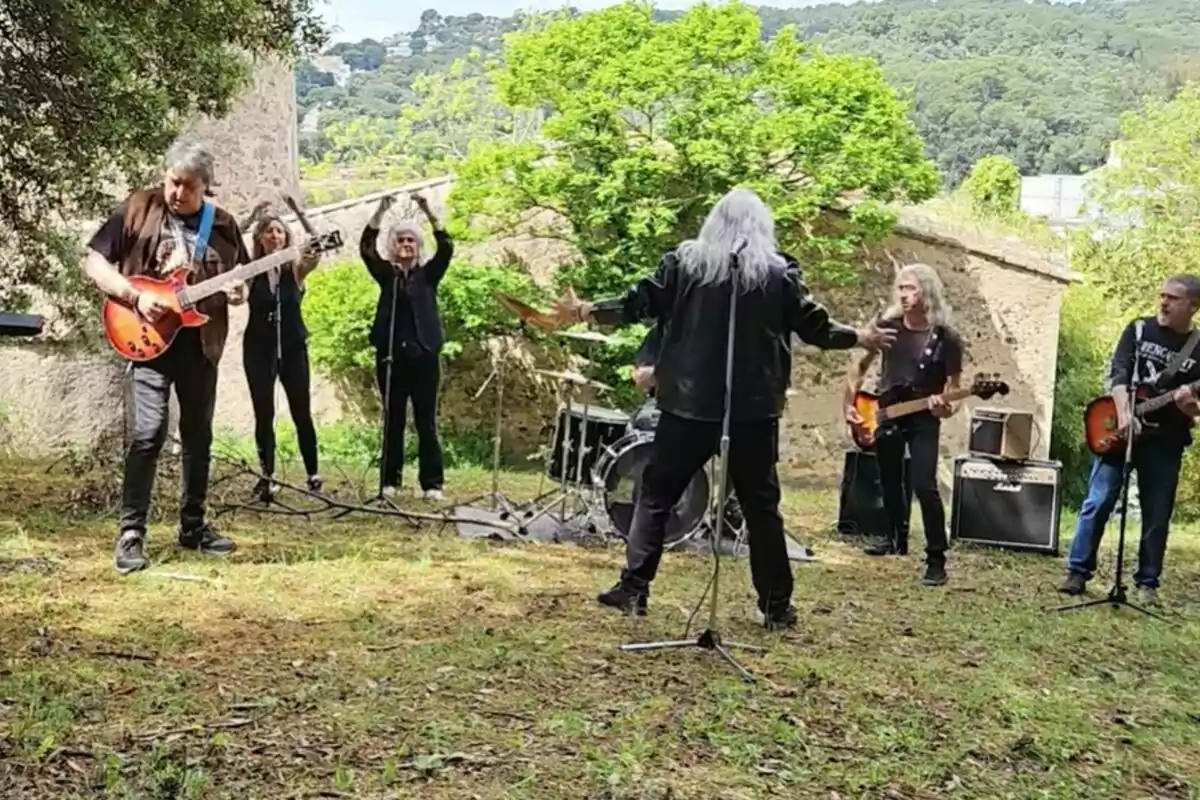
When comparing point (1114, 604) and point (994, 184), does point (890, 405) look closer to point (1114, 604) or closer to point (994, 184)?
point (1114, 604)

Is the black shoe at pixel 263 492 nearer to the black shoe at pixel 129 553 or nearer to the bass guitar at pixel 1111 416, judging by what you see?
the black shoe at pixel 129 553

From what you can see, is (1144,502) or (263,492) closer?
(1144,502)

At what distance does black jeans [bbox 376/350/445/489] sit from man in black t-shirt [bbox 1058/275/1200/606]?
12.7 feet

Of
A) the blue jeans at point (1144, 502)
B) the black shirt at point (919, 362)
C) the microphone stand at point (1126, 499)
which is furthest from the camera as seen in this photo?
the black shirt at point (919, 362)

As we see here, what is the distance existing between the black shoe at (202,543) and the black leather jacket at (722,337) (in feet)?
7.74

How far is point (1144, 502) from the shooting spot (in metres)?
6.30

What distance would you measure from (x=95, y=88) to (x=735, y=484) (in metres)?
3.62

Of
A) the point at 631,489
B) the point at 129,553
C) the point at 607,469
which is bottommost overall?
the point at 129,553

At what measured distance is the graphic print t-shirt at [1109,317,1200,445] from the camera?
19.7 feet

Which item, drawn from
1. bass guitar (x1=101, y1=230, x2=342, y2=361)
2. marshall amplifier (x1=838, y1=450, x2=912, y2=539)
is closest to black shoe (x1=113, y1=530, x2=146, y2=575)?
bass guitar (x1=101, y1=230, x2=342, y2=361)

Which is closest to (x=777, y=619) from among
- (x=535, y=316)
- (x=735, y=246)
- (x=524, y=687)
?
(x=524, y=687)

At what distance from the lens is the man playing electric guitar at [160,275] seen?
5191mm

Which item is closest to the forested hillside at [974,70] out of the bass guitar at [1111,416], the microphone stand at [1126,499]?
the bass guitar at [1111,416]

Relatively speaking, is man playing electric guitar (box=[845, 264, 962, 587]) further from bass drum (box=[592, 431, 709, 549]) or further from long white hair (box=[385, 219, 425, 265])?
long white hair (box=[385, 219, 425, 265])
